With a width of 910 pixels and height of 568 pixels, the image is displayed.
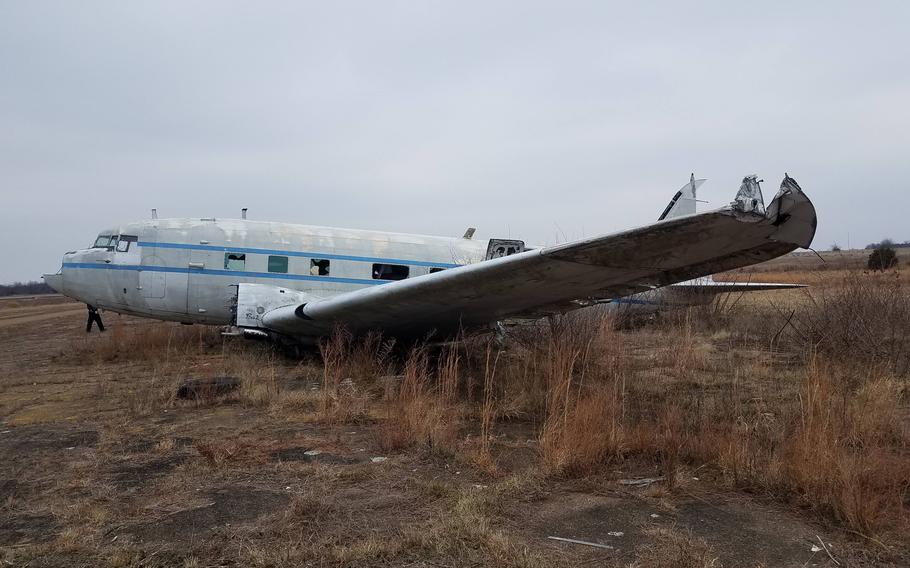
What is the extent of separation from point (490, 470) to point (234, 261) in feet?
29.9

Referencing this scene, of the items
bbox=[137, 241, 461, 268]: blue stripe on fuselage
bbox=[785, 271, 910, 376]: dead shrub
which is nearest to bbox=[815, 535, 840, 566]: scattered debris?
bbox=[785, 271, 910, 376]: dead shrub

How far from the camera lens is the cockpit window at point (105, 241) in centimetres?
1147

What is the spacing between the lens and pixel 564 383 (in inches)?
192

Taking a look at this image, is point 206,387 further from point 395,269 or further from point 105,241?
point 105,241

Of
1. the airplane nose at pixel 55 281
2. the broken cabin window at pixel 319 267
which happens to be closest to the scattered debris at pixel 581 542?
the broken cabin window at pixel 319 267

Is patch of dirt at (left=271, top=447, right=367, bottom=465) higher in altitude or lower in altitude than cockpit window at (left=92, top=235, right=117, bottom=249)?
lower

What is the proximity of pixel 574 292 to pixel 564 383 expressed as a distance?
6.20 ft

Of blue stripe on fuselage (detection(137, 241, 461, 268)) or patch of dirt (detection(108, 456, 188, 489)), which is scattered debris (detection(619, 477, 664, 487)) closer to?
patch of dirt (detection(108, 456, 188, 489))

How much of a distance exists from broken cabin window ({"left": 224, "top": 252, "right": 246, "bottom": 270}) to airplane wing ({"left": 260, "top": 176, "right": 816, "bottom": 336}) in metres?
3.17

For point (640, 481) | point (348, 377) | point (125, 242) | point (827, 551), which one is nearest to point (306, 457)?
point (640, 481)

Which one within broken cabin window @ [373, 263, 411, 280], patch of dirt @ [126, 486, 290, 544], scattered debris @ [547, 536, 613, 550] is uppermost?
broken cabin window @ [373, 263, 411, 280]

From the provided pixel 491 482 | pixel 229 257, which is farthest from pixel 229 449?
pixel 229 257

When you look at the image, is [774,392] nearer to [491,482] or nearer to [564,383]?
[564,383]

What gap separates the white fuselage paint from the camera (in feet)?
37.1
